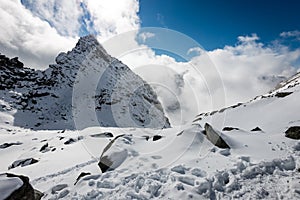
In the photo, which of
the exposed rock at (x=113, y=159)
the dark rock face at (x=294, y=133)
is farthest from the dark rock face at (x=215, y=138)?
the exposed rock at (x=113, y=159)

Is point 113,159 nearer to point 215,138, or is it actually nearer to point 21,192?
point 21,192

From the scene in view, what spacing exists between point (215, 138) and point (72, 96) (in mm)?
117649

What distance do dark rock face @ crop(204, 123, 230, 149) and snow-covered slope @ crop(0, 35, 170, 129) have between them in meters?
77.9

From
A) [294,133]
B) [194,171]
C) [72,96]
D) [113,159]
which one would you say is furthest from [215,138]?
[72,96]

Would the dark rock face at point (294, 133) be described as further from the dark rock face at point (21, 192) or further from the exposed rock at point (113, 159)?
the dark rock face at point (21, 192)

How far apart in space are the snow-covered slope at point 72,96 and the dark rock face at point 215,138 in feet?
256

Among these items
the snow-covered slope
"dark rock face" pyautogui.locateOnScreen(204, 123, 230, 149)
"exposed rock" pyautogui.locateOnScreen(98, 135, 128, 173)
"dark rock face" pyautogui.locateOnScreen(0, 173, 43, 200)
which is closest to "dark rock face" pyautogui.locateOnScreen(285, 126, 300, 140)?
"dark rock face" pyautogui.locateOnScreen(204, 123, 230, 149)

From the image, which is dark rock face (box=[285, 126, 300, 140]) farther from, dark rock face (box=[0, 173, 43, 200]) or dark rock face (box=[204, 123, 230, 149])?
dark rock face (box=[0, 173, 43, 200])

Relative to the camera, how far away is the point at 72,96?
11769cm

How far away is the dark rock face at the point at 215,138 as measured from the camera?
10.2 meters

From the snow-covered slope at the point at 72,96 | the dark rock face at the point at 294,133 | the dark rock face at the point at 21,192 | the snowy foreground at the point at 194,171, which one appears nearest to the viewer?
the dark rock face at the point at 21,192

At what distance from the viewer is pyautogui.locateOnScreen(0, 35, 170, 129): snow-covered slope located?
9238 cm

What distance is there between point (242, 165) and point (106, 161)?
6.02 meters

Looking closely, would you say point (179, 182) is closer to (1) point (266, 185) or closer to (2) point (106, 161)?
(1) point (266, 185)
